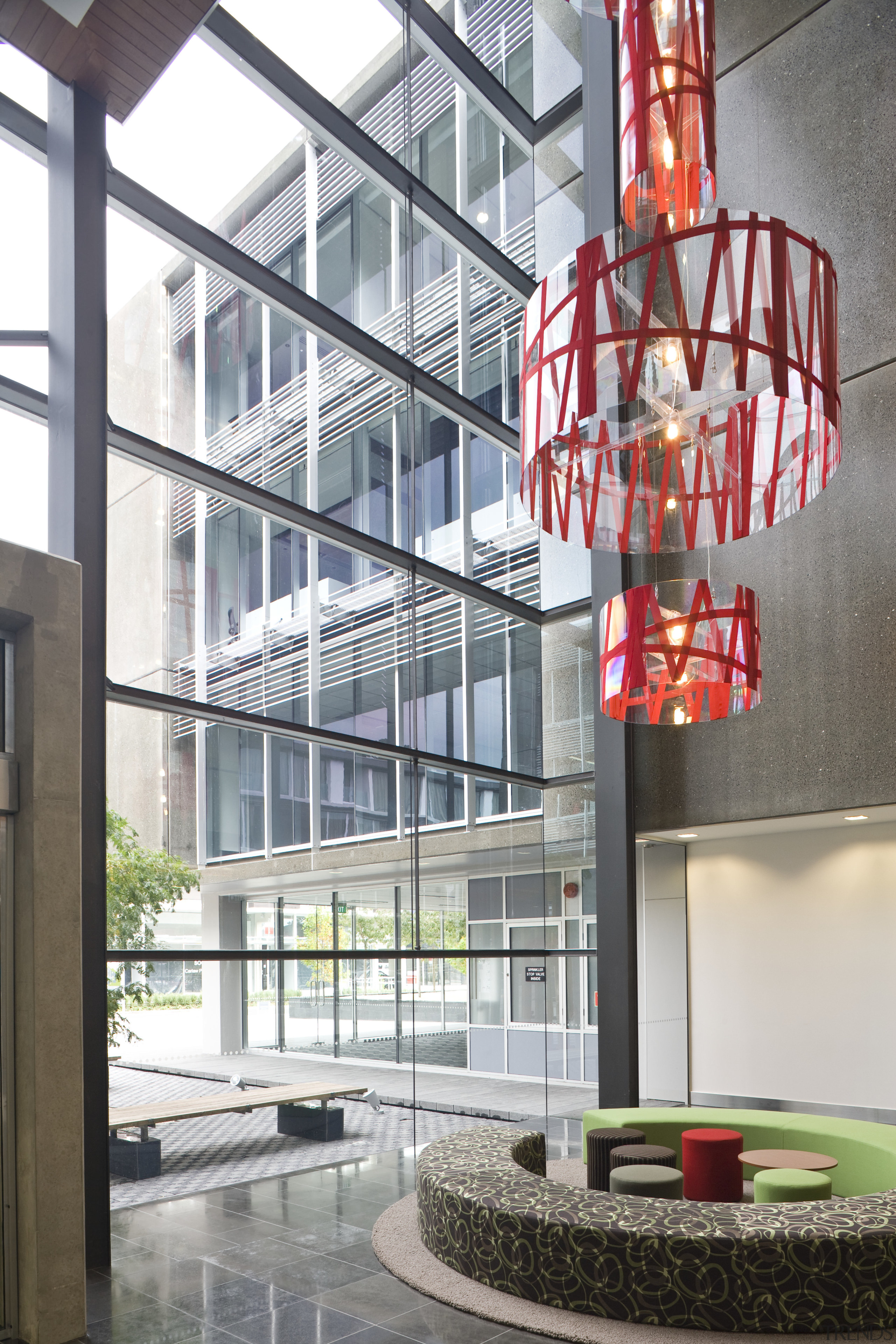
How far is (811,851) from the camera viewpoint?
40.1 feet

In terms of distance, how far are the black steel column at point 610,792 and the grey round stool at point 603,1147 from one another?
3129 millimetres

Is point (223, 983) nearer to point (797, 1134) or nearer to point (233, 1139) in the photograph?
point (233, 1139)

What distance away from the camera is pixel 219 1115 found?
8.59m

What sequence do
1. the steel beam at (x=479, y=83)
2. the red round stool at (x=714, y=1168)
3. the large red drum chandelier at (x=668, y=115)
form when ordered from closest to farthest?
1. the large red drum chandelier at (x=668, y=115)
2. the red round stool at (x=714, y=1168)
3. the steel beam at (x=479, y=83)

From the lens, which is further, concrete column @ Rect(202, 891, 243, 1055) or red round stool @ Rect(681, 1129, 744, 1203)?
concrete column @ Rect(202, 891, 243, 1055)

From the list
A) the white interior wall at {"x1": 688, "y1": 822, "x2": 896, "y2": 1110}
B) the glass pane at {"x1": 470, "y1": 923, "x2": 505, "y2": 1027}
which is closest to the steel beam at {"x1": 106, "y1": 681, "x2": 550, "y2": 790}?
the glass pane at {"x1": 470, "y1": 923, "x2": 505, "y2": 1027}

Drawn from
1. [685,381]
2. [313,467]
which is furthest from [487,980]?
[685,381]

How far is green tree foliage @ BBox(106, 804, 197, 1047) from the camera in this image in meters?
7.27

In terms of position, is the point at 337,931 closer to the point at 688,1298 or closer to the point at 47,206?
the point at 688,1298

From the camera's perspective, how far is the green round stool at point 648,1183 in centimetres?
702

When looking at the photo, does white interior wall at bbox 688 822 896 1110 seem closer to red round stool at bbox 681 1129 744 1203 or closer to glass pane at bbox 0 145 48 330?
red round stool at bbox 681 1129 744 1203

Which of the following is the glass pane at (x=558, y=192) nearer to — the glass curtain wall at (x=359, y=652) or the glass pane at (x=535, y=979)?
the glass curtain wall at (x=359, y=652)

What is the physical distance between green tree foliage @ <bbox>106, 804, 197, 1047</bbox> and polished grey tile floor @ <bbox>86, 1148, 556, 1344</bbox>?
1.39 metres

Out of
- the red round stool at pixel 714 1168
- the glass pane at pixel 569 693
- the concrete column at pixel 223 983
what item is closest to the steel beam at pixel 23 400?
the concrete column at pixel 223 983
